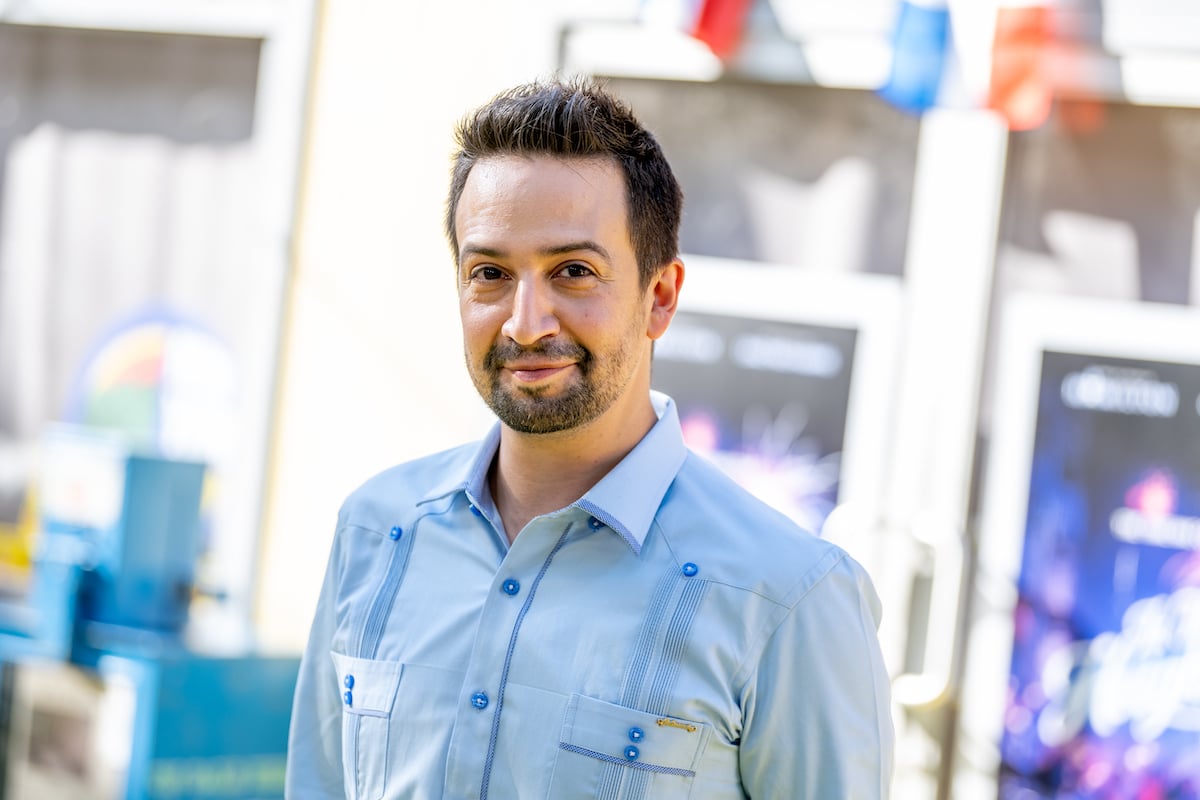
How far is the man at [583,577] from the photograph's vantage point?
4.80 feet

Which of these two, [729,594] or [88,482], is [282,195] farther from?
[729,594]

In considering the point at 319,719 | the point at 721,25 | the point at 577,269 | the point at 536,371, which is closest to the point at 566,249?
the point at 577,269

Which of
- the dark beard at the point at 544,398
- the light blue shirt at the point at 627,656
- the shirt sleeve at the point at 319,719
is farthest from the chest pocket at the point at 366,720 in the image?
the dark beard at the point at 544,398

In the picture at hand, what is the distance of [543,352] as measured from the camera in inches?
60.5

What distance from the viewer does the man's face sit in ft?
5.04

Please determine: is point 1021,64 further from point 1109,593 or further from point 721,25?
point 1109,593

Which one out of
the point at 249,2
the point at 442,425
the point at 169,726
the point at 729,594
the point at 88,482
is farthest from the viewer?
the point at 249,2

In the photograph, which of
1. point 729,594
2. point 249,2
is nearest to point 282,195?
point 249,2

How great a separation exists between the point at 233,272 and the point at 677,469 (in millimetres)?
3235

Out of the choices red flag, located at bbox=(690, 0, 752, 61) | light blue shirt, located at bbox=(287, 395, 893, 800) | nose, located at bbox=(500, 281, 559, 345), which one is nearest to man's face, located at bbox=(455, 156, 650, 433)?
nose, located at bbox=(500, 281, 559, 345)

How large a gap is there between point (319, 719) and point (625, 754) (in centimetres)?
53

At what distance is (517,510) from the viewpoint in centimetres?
168

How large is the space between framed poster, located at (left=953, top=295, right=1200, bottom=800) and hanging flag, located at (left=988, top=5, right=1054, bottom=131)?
0.49m

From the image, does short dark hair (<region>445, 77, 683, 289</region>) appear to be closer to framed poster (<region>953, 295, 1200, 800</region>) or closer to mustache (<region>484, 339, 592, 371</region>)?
mustache (<region>484, 339, 592, 371</region>)
